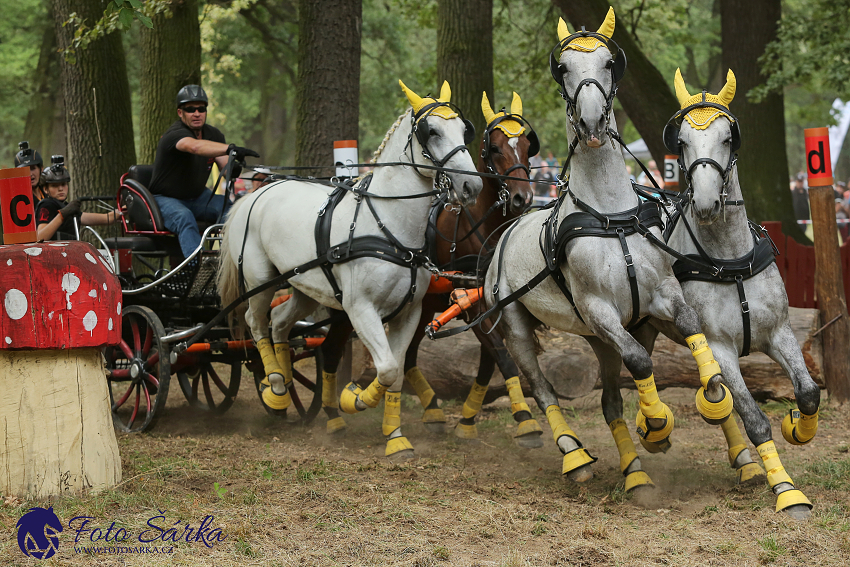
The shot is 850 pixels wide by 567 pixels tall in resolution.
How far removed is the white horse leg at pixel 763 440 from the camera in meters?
4.55

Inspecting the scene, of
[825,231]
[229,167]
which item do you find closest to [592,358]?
[825,231]

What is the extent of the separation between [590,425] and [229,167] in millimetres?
3796

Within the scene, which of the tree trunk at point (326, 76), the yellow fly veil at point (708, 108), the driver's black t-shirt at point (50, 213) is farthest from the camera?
the tree trunk at point (326, 76)

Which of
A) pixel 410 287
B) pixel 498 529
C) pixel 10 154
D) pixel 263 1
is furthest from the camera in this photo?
pixel 10 154

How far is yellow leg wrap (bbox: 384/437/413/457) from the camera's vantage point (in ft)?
20.7

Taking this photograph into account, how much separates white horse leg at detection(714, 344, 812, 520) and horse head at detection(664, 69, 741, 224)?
0.87m

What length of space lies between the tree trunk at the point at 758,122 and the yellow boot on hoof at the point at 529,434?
5.77 metres

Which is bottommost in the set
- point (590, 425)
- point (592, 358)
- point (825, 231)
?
point (590, 425)

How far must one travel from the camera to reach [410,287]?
609 cm

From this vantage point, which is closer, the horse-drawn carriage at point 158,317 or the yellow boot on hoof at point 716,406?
the yellow boot on hoof at point 716,406

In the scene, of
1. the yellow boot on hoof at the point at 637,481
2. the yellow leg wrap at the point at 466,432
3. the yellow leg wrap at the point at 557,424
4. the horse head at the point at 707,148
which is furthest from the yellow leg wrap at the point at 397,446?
the horse head at the point at 707,148

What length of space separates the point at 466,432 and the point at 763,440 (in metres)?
2.79

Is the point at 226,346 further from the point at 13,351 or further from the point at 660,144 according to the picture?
the point at 660,144

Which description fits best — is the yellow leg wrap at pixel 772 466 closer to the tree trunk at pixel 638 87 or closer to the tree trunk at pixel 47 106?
the tree trunk at pixel 638 87
